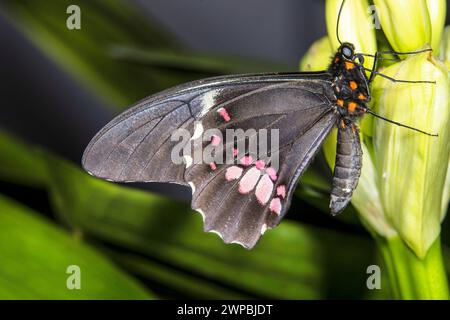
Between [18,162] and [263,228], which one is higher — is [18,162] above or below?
A: above

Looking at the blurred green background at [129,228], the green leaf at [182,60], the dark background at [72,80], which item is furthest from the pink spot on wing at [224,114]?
the dark background at [72,80]

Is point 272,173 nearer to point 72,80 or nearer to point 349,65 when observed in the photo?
point 349,65

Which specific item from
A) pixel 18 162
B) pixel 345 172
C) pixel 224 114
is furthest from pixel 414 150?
pixel 18 162

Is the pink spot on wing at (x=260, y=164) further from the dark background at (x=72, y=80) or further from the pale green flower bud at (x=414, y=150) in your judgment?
the dark background at (x=72, y=80)

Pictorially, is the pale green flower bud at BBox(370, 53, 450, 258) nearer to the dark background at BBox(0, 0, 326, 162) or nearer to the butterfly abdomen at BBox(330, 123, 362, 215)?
the butterfly abdomen at BBox(330, 123, 362, 215)

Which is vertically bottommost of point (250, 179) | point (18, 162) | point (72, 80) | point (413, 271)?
point (413, 271)

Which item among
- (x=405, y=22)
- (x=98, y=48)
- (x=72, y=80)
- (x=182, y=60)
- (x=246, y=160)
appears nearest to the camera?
(x=405, y=22)

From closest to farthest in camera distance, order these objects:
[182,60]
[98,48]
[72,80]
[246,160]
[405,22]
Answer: [405,22] → [246,160] → [182,60] → [98,48] → [72,80]

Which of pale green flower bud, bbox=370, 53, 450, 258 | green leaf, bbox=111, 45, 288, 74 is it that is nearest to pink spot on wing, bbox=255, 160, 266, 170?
pale green flower bud, bbox=370, 53, 450, 258

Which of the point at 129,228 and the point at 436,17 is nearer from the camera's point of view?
the point at 436,17
